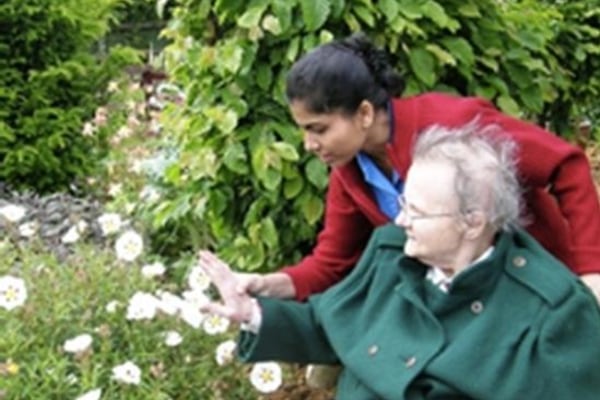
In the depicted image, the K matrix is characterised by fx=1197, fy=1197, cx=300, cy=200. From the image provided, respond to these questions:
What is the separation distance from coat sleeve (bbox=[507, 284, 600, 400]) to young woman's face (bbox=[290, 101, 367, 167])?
0.62 metres

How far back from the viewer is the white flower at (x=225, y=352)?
3.33 m

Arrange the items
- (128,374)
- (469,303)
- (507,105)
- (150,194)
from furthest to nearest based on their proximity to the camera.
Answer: (150,194) < (507,105) < (128,374) < (469,303)

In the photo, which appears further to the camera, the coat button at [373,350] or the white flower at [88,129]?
the white flower at [88,129]

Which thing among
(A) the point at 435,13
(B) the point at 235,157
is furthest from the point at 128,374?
(A) the point at 435,13

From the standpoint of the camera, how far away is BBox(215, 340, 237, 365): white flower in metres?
3.33

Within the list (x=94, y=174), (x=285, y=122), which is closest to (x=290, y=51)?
(x=285, y=122)

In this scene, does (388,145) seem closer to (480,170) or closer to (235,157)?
(480,170)

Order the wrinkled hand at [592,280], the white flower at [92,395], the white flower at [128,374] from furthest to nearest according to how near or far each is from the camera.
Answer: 1. the white flower at [128,374]
2. the white flower at [92,395]
3. the wrinkled hand at [592,280]

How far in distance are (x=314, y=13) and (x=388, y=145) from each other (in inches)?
33.6

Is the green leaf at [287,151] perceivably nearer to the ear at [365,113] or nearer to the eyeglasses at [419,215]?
the ear at [365,113]

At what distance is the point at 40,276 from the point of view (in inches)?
142

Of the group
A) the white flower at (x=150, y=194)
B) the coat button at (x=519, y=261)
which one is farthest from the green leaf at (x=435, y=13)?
the white flower at (x=150, y=194)

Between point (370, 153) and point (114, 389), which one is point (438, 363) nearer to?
point (370, 153)

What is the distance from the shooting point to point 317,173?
12.2 ft
